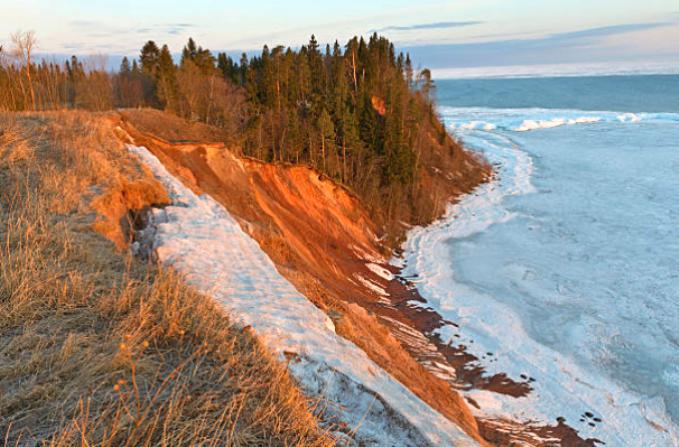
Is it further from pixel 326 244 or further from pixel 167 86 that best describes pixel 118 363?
pixel 167 86

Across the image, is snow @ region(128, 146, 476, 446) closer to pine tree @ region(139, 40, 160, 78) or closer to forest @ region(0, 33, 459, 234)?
forest @ region(0, 33, 459, 234)

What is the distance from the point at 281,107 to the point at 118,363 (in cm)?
3908

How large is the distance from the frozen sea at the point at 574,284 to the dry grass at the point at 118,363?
10.9 metres

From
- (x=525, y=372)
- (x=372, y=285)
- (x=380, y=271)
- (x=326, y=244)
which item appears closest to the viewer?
(x=525, y=372)

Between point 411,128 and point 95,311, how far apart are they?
4103 cm

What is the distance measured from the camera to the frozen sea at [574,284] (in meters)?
13.7

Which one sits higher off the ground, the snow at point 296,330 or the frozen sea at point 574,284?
the snow at point 296,330

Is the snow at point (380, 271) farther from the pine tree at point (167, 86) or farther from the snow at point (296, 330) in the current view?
the pine tree at point (167, 86)

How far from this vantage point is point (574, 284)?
22.0 metres

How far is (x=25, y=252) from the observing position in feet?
15.1

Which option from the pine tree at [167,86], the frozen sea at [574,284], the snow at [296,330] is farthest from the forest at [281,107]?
the snow at [296,330]

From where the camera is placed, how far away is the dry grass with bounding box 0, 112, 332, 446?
291 cm

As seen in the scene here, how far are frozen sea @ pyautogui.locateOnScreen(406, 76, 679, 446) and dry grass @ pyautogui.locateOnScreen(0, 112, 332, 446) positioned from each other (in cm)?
1086

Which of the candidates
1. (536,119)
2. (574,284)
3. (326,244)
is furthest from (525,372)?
(536,119)
